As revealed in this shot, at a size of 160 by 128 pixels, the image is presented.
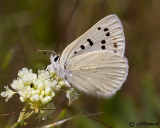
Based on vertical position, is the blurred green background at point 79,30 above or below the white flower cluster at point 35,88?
above

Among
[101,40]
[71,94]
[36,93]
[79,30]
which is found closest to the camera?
[36,93]

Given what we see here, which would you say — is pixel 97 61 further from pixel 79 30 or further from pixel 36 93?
pixel 79 30

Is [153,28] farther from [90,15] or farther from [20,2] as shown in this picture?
[20,2]

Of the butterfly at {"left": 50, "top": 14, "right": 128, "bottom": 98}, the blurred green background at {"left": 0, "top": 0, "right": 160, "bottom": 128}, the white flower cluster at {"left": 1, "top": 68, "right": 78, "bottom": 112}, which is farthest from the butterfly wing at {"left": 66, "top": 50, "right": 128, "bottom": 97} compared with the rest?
the blurred green background at {"left": 0, "top": 0, "right": 160, "bottom": 128}

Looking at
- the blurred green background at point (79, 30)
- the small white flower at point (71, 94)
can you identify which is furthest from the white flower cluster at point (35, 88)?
the blurred green background at point (79, 30)

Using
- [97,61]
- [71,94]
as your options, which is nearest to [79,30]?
[97,61]

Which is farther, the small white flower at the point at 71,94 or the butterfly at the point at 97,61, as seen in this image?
the butterfly at the point at 97,61

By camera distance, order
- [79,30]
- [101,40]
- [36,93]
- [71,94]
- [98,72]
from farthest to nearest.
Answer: [79,30] → [98,72] → [101,40] → [71,94] → [36,93]

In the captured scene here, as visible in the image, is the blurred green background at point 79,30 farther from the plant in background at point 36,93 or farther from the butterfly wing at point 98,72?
the plant in background at point 36,93
